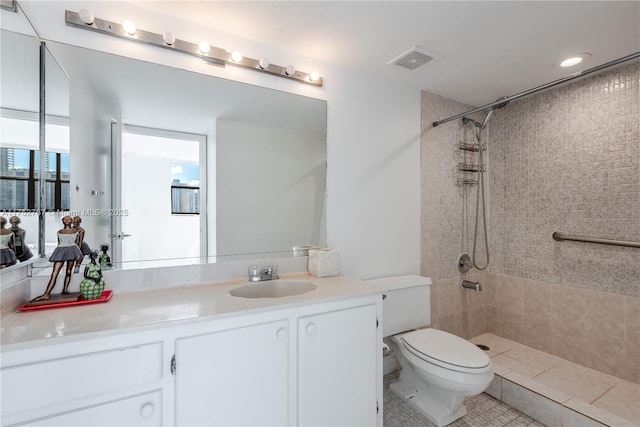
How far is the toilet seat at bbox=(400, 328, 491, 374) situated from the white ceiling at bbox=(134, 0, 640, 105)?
1.85 metres

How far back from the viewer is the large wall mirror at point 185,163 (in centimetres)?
145

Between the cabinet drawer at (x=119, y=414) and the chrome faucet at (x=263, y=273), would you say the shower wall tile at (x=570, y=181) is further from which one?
the cabinet drawer at (x=119, y=414)

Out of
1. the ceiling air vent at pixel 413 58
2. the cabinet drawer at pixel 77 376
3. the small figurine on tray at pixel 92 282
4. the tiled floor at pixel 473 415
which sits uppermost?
the ceiling air vent at pixel 413 58

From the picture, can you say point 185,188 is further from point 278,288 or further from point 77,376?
point 77,376

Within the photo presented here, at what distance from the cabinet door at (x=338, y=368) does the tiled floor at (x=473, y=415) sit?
1.49 ft

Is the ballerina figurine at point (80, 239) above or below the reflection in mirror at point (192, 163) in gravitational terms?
below

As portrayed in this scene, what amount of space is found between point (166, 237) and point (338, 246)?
108 centimetres

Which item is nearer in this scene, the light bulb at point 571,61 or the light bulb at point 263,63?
the light bulb at point 263,63

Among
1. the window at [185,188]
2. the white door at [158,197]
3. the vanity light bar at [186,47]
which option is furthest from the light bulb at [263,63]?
the window at [185,188]

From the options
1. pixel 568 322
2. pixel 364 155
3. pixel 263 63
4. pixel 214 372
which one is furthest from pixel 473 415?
pixel 263 63

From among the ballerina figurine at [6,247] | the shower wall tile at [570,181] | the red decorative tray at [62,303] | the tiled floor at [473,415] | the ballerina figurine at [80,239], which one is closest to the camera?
the ballerina figurine at [6,247]

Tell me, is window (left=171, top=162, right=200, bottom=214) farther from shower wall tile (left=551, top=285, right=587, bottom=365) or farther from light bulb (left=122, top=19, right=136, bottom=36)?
shower wall tile (left=551, top=285, right=587, bottom=365)

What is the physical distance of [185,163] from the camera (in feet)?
5.52

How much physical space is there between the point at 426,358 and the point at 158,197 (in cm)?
179
